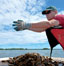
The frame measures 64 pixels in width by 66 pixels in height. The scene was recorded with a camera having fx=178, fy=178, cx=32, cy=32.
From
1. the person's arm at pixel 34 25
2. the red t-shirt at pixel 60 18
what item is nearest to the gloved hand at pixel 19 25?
the person's arm at pixel 34 25

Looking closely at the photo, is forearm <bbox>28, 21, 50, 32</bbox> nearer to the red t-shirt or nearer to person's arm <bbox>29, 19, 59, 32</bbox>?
person's arm <bbox>29, 19, 59, 32</bbox>

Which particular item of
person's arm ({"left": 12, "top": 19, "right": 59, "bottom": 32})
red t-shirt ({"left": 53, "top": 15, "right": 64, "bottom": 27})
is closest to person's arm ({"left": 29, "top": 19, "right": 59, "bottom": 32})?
person's arm ({"left": 12, "top": 19, "right": 59, "bottom": 32})

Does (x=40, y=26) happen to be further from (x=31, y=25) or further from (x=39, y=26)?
(x=31, y=25)

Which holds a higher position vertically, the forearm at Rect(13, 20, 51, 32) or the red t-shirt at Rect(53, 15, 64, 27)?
the red t-shirt at Rect(53, 15, 64, 27)

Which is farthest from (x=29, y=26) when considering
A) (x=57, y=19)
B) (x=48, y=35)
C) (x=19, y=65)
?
(x=19, y=65)

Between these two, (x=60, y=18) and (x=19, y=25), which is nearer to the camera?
(x=19, y=25)

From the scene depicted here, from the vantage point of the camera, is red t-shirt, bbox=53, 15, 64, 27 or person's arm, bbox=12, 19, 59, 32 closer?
person's arm, bbox=12, 19, 59, 32

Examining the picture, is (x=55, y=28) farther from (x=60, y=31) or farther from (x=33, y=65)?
(x=33, y=65)

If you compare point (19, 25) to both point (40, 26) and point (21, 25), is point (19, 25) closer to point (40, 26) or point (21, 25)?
point (21, 25)

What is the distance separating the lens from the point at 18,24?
3.73 m

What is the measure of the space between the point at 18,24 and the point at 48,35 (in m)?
1.22

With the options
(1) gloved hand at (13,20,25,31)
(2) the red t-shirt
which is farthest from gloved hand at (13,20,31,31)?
(2) the red t-shirt

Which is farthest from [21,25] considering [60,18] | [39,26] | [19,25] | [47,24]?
[60,18]

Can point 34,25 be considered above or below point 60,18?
below
